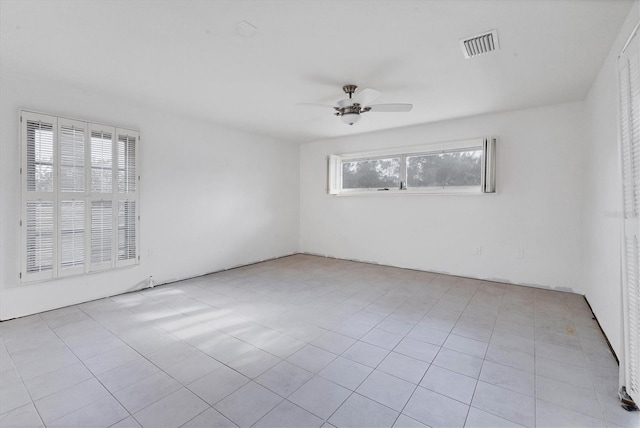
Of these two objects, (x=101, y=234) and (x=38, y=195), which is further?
(x=101, y=234)

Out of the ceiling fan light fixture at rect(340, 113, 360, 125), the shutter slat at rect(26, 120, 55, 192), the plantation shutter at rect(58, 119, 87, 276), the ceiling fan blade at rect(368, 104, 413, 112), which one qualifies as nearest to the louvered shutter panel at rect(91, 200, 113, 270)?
the plantation shutter at rect(58, 119, 87, 276)

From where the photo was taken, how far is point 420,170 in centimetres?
523

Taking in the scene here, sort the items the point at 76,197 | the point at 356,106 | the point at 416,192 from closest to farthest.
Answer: the point at 356,106 < the point at 76,197 < the point at 416,192

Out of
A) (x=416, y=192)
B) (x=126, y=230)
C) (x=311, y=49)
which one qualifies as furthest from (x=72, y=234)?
(x=416, y=192)

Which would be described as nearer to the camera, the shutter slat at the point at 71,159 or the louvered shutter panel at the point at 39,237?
the louvered shutter panel at the point at 39,237

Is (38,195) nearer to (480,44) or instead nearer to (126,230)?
(126,230)

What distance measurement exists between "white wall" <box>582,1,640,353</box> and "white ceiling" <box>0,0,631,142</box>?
0.20 m

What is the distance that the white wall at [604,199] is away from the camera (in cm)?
240

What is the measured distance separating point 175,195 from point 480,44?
4.35 m

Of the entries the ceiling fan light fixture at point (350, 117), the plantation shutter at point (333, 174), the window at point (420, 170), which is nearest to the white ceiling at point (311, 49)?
the ceiling fan light fixture at point (350, 117)

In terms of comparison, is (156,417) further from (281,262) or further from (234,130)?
(234,130)

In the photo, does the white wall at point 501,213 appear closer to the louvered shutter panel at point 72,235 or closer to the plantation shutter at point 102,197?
the plantation shutter at point 102,197

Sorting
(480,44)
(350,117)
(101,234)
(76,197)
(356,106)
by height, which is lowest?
(101,234)

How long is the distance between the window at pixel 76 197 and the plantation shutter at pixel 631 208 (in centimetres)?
501
